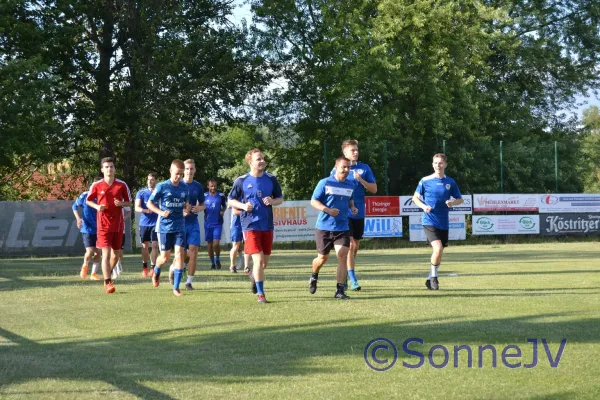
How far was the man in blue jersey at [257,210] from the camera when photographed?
12445 mm

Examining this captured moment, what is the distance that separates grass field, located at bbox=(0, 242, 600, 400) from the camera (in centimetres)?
681

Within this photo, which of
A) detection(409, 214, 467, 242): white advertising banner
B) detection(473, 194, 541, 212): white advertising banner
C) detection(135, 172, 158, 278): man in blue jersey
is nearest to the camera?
detection(135, 172, 158, 278): man in blue jersey

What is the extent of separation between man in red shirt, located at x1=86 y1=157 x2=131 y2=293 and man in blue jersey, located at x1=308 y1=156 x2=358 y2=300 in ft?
11.1

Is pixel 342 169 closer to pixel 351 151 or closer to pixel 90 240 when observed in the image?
pixel 351 151

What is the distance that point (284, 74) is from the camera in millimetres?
44844

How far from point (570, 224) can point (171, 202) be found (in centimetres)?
2663

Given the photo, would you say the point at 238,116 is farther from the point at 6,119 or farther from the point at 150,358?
the point at 150,358

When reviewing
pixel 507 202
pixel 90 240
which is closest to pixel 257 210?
pixel 90 240

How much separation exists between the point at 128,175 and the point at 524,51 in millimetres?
21125

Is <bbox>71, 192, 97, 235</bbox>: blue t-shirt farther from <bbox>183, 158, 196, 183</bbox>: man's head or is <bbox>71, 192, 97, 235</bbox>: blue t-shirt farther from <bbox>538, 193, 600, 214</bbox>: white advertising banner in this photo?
<bbox>538, 193, 600, 214</bbox>: white advertising banner

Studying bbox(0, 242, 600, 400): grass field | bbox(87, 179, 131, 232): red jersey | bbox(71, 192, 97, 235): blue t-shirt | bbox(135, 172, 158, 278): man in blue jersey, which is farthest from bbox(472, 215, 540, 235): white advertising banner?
bbox(87, 179, 131, 232): red jersey

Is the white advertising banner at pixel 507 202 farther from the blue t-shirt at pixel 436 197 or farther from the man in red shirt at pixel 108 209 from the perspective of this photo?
the man in red shirt at pixel 108 209

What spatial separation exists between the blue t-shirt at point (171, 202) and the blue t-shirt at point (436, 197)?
3.61 meters

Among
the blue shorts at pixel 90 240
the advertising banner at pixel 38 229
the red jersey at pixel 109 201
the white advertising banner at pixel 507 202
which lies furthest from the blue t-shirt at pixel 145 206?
the white advertising banner at pixel 507 202
